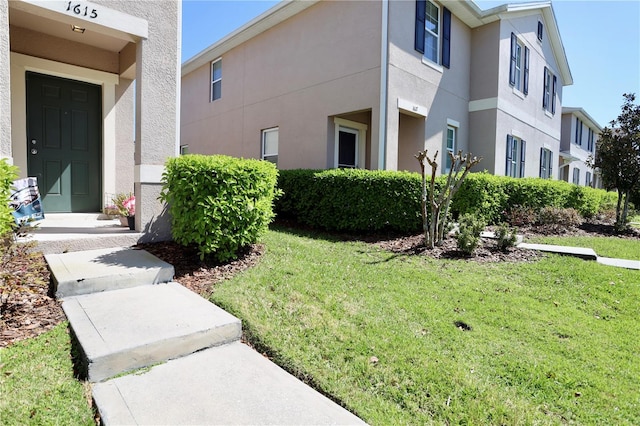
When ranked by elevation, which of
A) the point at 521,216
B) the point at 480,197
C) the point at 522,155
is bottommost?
the point at 521,216

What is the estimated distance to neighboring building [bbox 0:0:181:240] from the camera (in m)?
5.25

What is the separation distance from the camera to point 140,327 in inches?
122

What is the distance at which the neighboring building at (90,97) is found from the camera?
5.25 meters

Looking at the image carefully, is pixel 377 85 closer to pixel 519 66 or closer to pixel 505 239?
pixel 505 239

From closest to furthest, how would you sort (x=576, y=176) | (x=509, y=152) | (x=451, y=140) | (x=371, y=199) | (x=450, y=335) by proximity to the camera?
(x=450, y=335) → (x=371, y=199) → (x=451, y=140) → (x=509, y=152) → (x=576, y=176)

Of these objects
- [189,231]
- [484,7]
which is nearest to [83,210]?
[189,231]

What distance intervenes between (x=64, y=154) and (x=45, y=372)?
5708 millimetres

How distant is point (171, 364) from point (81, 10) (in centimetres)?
496

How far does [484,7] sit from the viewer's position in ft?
38.9

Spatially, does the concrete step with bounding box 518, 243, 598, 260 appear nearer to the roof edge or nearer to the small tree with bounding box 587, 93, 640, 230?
the small tree with bounding box 587, 93, 640, 230

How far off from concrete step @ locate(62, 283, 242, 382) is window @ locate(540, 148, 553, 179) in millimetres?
17196

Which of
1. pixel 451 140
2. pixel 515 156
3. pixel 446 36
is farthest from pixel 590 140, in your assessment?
pixel 446 36

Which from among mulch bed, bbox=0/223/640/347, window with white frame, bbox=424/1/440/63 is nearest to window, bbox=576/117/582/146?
window with white frame, bbox=424/1/440/63

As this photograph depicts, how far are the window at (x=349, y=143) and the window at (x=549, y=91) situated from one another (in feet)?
34.3
